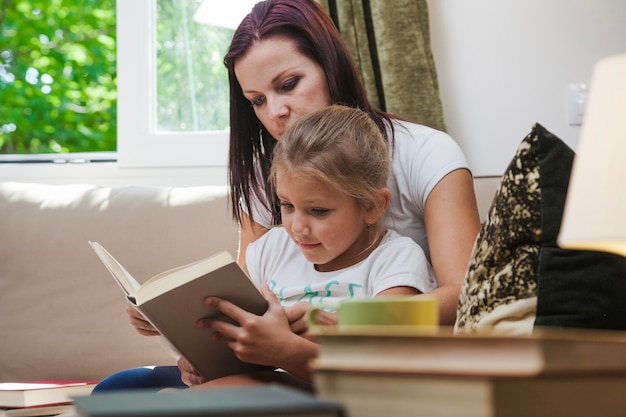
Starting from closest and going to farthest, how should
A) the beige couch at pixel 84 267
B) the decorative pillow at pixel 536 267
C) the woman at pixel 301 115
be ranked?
the decorative pillow at pixel 536 267, the woman at pixel 301 115, the beige couch at pixel 84 267

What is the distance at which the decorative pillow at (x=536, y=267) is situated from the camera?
1030mm

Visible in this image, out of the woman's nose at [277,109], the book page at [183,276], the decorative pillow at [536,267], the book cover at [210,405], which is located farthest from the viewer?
the woman's nose at [277,109]

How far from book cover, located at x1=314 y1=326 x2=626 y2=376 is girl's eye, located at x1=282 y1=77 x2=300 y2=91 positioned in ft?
4.01

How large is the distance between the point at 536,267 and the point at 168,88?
6.68 ft

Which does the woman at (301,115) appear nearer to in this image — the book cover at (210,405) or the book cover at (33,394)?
the book cover at (33,394)

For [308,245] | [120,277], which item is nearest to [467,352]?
[120,277]

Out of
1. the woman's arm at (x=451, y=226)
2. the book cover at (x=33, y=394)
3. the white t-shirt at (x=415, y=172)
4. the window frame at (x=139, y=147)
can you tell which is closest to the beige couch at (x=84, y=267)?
the book cover at (x=33, y=394)

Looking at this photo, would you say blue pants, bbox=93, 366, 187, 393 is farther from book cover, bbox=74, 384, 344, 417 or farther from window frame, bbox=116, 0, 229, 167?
window frame, bbox=116, 0, 229, 167

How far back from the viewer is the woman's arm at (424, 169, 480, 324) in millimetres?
1607

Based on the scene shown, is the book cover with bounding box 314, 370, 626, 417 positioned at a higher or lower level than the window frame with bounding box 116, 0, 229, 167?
lower

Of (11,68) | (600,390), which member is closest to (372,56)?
(600,390)

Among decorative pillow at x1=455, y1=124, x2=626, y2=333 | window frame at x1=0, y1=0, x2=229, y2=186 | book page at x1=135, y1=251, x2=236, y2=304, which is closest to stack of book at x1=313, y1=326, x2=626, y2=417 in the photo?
decorative pillow at x1=455, y1=124, x2=626, y2=333

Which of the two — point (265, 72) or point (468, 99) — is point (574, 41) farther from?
point (265, 72)

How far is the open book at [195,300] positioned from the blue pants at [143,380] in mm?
175
